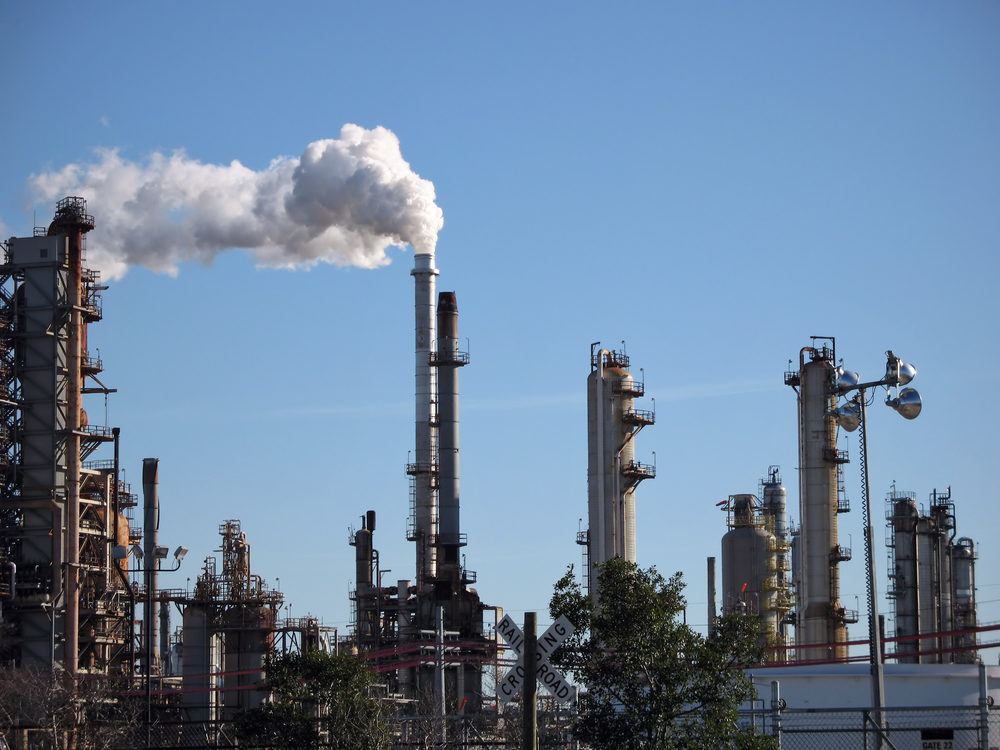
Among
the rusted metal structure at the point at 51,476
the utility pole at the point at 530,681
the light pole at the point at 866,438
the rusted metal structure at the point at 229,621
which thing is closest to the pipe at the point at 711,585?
the rusted metal structure at the point at 229,621

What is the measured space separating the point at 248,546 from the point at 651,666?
176 feet

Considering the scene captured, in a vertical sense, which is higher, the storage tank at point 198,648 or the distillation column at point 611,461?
the distillation column at point 611,461

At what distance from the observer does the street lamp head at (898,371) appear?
27.0 meters

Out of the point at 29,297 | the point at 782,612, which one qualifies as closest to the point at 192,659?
the point at 29,297

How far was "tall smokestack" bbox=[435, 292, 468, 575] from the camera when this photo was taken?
73.5 m

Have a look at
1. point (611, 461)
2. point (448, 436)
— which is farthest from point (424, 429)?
point (611, 461)

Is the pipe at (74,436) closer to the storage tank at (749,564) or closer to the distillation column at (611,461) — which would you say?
the distillation column at (611,461)

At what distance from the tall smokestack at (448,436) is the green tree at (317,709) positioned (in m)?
43.9

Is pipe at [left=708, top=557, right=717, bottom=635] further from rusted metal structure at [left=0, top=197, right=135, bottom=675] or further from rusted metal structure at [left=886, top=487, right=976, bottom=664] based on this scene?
rusted metal structure at [left=0, top=197, right=135, bottom=675]

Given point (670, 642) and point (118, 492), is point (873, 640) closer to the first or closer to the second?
point (670, 642)

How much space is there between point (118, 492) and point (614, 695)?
169ft

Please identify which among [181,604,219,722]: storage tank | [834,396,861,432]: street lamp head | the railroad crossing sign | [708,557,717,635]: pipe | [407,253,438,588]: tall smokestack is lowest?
[181,604,219,722]: storage tank

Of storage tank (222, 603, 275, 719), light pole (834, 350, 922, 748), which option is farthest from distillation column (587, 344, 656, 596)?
light pole (834, 350, 922, 748)

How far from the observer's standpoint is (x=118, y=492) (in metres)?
68.5
